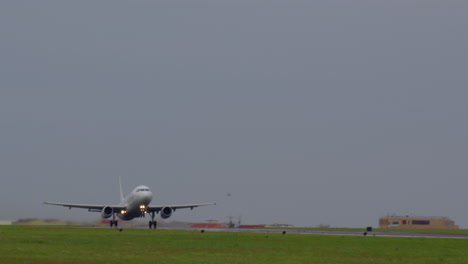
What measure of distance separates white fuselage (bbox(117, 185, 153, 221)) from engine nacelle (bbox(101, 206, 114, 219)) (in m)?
1.71

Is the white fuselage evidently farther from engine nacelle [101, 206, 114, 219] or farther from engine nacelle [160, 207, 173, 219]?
engine nacelle [160, 207, 173, 219]

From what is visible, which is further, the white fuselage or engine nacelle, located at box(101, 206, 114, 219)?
engine nacelle, located at box(101, 206, 114, 219)

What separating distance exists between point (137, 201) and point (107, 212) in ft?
29.0

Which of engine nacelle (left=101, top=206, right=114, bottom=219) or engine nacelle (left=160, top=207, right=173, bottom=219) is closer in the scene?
engine nacelle (left=101, top=206, right=114, bottom=219)

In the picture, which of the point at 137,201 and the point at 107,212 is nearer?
the point at 137,201

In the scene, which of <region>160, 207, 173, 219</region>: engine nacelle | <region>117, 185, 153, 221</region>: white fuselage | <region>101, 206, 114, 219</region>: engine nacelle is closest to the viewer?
<region>117, 185, 153, 221</region>: white fuselage

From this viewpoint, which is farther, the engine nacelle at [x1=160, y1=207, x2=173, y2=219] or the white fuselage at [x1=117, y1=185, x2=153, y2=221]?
the engine nacelle at [x1=160, y1=207, x2=173, y2=219]

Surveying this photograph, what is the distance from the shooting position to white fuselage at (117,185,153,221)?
112 meters

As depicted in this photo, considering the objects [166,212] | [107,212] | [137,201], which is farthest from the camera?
[166,212]

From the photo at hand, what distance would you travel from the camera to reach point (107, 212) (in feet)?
391

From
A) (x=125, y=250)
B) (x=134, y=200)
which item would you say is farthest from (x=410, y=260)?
(x=134, y=200)

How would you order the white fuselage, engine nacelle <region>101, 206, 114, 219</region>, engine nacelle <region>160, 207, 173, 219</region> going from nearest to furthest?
the white fuselage < engine nacelle <region>101, 206, 114, 219</region> < engine nacelle <region>160, 207, 173, 219</region>

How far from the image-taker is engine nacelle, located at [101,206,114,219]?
11845 centimetres

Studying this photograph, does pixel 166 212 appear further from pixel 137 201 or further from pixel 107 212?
pixel 107 212
